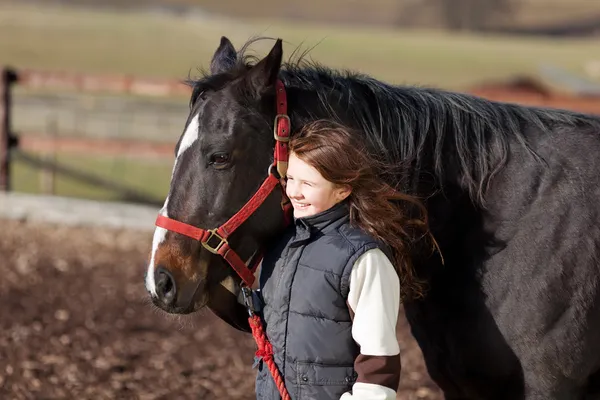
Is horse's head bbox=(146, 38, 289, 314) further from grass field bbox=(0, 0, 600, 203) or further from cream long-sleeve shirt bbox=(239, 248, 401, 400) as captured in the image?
grass field bbox=(0, 0, 600, 203)

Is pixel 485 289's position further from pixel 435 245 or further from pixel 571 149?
pixel 571 149

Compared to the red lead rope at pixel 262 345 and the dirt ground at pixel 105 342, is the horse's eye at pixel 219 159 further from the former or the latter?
the dirt ground at pixel 105 342

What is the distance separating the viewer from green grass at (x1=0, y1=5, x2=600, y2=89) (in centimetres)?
3169

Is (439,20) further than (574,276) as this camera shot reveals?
Yes

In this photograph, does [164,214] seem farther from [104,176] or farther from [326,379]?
[104,176]

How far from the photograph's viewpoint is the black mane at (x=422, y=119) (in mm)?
2740

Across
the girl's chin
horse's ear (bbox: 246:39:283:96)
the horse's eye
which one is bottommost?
the girl's chin

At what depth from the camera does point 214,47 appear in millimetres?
37125

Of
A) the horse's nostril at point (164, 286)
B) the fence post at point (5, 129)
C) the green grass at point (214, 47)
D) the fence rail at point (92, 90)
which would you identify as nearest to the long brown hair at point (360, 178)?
the horse's nostril at point (164, 286)

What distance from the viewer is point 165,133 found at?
17.4 m

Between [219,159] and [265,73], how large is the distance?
313 millimetres

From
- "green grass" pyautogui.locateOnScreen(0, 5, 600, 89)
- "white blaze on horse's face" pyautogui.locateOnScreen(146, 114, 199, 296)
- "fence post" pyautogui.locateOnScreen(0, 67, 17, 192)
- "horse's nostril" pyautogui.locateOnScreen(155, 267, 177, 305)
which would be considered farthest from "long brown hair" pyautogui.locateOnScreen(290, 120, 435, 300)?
"green grass" pyautogui.locateOnScreen(0, 5, 600, 89)

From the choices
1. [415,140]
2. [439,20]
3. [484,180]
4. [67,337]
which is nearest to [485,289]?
[484,180]

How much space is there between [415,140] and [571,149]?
1.93ft
